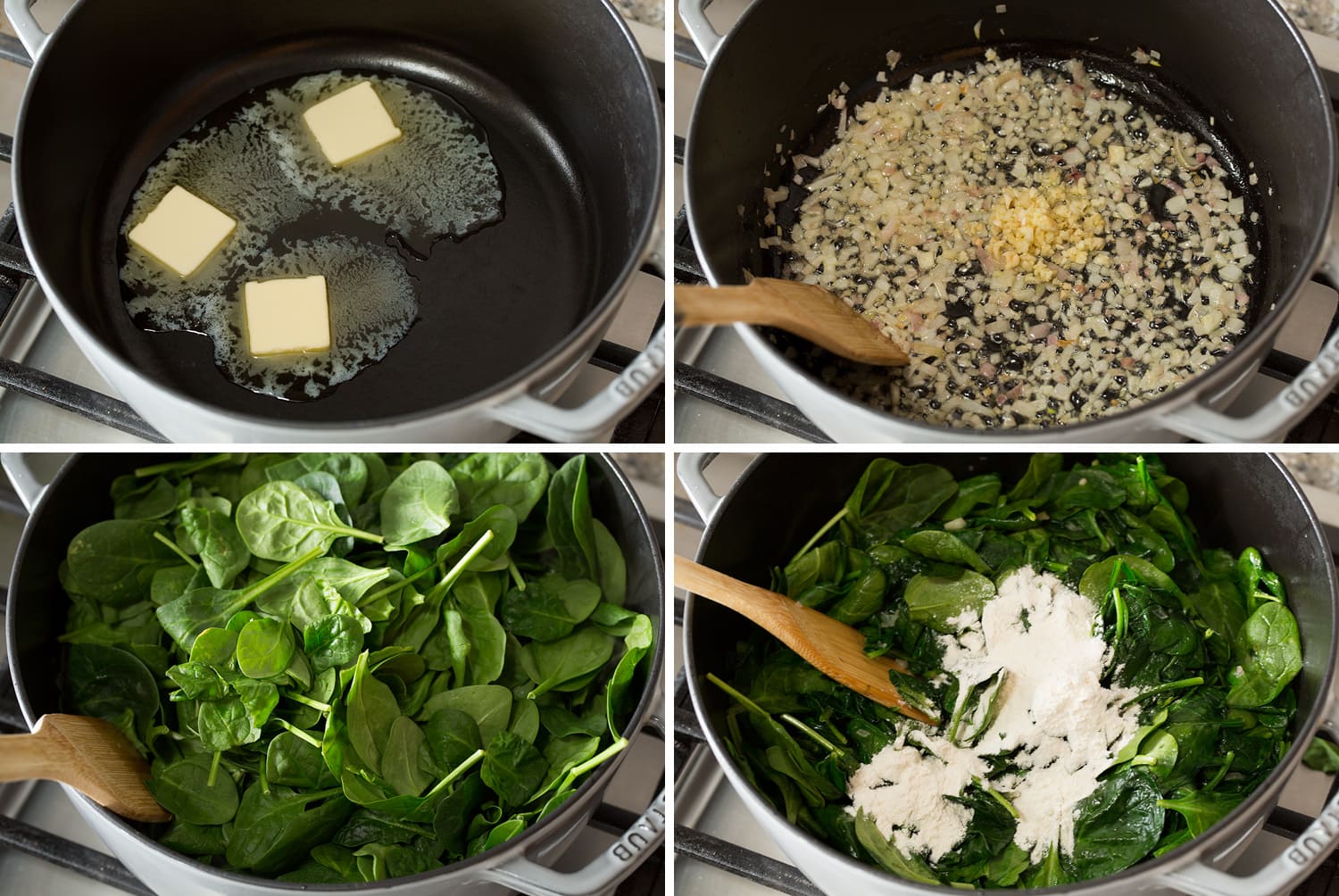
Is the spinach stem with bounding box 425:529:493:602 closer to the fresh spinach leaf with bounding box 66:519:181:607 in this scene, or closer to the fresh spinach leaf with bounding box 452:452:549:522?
the fresh spinach leaf with bounding box 452:452:549:522

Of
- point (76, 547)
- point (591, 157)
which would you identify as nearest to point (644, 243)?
point (591, 157)

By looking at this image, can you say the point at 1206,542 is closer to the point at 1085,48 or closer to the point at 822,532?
the point at 822,532

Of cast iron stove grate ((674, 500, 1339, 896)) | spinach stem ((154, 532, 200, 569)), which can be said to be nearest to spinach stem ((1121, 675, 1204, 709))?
cast iron stove grate ((674, 500, 1339, 896))

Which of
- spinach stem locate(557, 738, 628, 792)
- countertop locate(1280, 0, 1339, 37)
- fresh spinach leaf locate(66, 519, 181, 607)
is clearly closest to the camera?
spinach stem locate(557, 738, 628, 792)

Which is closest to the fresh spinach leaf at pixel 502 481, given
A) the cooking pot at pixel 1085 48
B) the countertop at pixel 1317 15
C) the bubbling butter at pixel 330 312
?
the bubbling butter at pixel 330 312

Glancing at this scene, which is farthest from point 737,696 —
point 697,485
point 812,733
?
point 697,485

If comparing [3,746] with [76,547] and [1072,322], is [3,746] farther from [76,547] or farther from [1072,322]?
[1072,322]
